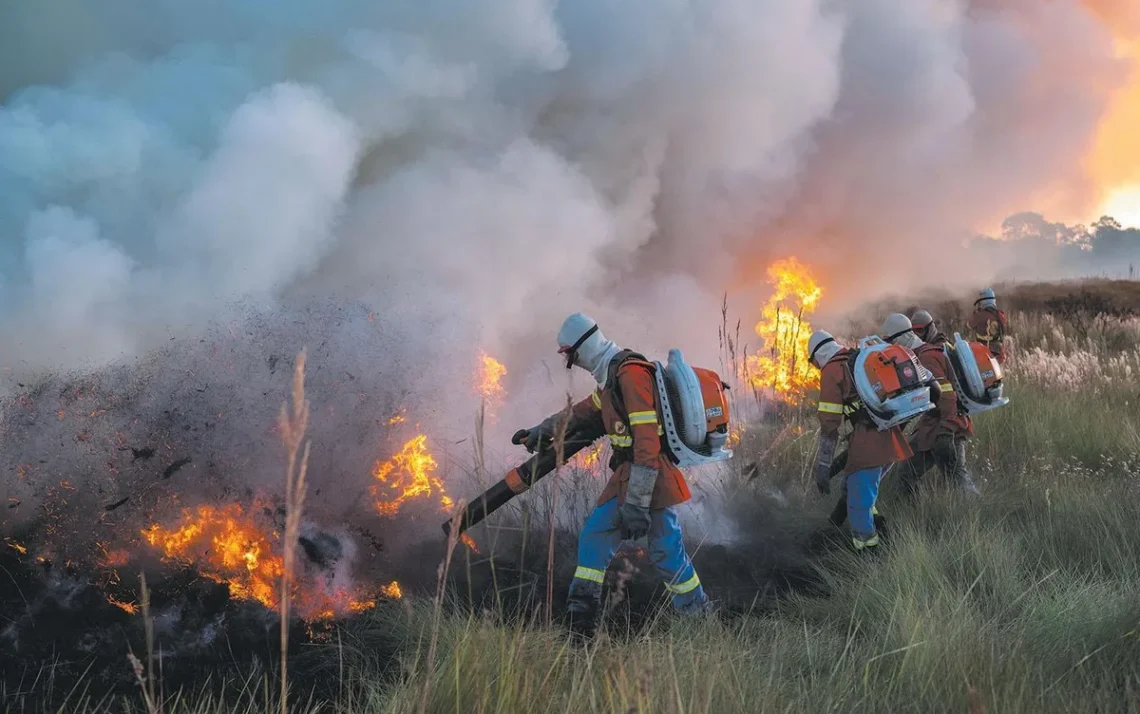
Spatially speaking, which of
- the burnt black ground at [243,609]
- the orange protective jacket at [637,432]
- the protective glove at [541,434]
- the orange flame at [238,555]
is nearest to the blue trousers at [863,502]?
the burnt black ground at [243,609]

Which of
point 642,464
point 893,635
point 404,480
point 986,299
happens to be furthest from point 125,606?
point 986,299

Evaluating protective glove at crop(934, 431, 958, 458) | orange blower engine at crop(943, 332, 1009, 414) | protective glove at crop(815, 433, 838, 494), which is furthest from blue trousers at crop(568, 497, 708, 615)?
orange blower engine at crop(943, 332, 1009, 414)

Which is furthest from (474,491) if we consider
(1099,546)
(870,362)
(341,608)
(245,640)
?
(1099,546)

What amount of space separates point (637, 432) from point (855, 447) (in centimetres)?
255

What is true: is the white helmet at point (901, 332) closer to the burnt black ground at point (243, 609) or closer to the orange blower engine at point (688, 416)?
the burnt black ground at point (243, 609)

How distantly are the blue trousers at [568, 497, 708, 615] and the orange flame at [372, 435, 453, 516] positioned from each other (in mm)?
2230

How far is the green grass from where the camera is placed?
8.40 ft

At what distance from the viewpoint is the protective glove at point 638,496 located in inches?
172

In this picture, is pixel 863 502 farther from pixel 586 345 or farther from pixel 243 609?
pixel 243 609

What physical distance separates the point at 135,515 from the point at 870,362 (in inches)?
252

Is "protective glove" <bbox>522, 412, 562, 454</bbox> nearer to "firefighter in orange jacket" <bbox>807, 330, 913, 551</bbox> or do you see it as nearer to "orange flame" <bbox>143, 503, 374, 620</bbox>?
"orange flame" <bbox>143, 503, 374, 620</bbox>

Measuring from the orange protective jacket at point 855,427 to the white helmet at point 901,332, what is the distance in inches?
71.6

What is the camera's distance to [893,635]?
337 centimetres

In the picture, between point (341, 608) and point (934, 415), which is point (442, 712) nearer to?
point (341, 608)
